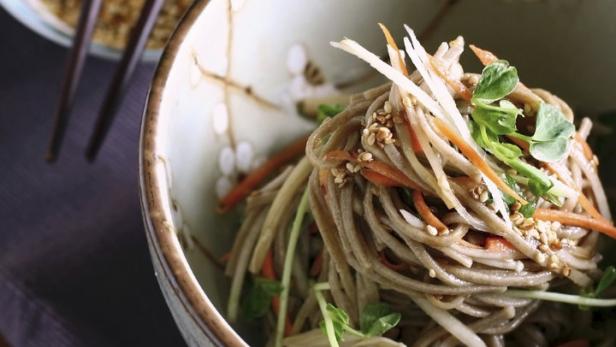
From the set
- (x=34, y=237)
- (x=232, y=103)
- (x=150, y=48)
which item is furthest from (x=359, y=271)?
(x=150, y=48)

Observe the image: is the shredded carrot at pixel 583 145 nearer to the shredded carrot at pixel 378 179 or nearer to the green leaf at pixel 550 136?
the green leaf at pixel 550 136

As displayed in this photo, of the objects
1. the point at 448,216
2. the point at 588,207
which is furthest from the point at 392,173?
the point at 588,207

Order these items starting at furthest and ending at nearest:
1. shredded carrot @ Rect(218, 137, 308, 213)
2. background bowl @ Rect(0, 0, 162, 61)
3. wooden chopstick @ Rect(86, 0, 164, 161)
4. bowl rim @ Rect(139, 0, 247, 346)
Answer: background bowl @ Rect(0, 0, 162, 61), wooden chopstick @ Rect(86, 0, 164, 161), shredded carrot @ Rect(218, 137, 308, 213), bowl rim @ Rect(139, 0, 247, 346)

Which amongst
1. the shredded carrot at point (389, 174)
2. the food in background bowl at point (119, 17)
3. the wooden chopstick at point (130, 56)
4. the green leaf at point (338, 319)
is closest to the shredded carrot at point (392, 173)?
the shredded carrot at point (389, 174)

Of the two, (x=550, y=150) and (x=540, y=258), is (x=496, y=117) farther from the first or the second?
(x=540, y=258)

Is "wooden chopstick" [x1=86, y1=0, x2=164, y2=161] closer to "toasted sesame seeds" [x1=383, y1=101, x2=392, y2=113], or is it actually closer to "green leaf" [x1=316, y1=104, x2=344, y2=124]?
"green leaf" [x1=316, y1=104, x2=344, y2=124]

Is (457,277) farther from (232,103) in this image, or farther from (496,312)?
(232,103)

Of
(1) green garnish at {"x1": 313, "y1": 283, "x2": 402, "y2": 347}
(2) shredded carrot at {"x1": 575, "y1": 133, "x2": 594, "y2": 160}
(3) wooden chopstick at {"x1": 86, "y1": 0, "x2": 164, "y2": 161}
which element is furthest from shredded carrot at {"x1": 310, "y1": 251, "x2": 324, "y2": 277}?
(3) wooden chopstick at {"x1": 86, "y1": 0, "x2": 164, "y2": 161}
